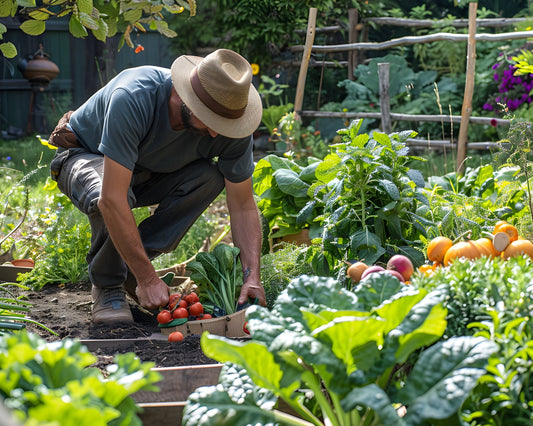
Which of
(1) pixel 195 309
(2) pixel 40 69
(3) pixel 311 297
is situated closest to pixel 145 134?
(1) pixel 195 309

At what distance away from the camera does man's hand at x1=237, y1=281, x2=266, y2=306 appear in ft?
9.34

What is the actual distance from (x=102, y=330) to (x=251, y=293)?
0.70 m

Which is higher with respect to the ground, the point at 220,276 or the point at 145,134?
the point at 145,134

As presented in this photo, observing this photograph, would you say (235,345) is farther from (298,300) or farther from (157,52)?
(157,52)

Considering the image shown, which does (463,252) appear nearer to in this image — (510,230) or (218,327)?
(510,230)

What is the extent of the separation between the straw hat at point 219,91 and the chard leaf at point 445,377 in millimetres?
1486

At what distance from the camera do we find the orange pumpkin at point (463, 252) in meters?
2.14

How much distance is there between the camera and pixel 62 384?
1.33m

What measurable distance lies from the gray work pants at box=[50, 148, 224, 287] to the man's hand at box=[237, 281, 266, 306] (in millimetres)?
557

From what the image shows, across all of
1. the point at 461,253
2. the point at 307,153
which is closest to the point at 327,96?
the point at 307,153

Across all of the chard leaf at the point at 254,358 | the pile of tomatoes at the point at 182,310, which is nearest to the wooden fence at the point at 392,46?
the pile of tomatoes at the point at 182,310

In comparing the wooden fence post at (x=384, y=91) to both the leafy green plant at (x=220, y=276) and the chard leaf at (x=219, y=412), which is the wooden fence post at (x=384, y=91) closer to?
the leafy green plant at (x=220, y=276)

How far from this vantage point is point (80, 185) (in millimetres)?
2998

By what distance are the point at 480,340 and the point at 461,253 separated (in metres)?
0.75
